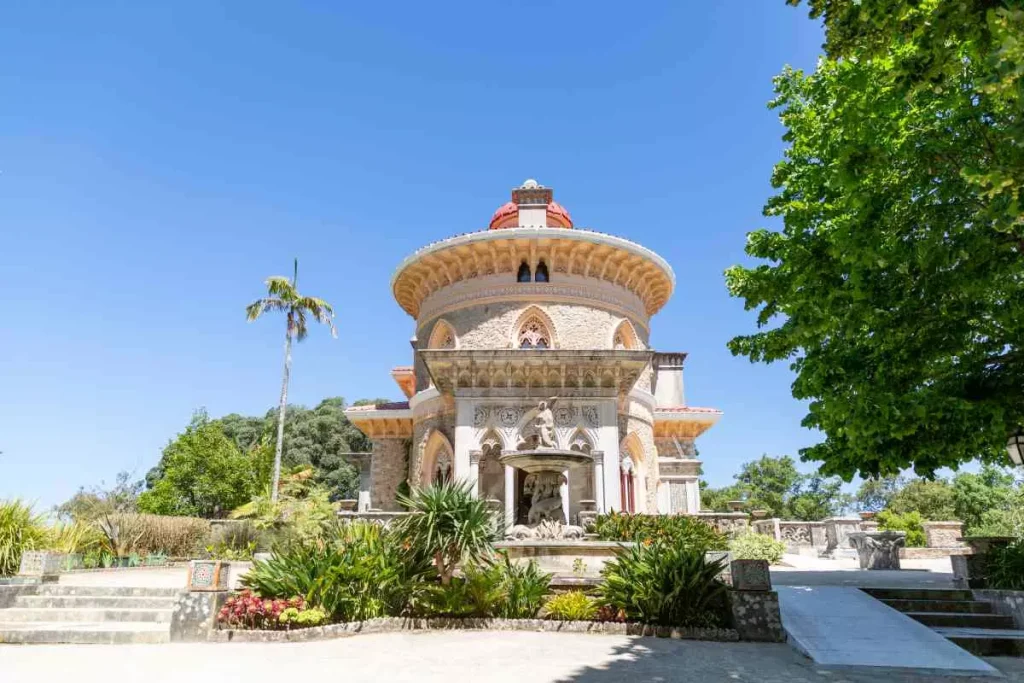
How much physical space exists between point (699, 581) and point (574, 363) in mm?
10764

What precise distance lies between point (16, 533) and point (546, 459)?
10.9 metres

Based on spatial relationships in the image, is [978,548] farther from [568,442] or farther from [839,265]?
[568,442]

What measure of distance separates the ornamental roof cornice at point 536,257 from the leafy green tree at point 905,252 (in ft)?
34.3

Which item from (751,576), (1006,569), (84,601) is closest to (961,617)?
(1006,569)

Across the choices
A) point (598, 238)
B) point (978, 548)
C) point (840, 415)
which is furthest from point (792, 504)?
point (840, 415)

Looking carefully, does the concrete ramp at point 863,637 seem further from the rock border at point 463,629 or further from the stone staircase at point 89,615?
the stone staircase at point 89,615

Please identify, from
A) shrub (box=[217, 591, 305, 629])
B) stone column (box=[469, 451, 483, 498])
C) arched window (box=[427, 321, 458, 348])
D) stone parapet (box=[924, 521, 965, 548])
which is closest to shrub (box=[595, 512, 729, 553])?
stone column (box=[469, 451, 483, 498])

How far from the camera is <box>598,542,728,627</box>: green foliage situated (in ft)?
28.5

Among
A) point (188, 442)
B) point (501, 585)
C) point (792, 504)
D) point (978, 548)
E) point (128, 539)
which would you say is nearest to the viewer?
point (501, 585)

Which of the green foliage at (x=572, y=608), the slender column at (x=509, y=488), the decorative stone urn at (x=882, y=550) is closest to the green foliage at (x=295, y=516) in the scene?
the slender column at (x=509, y=488)

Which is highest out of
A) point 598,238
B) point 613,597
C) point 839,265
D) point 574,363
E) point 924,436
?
point 598,238

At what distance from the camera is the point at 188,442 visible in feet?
126

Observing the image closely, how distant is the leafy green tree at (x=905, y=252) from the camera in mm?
5254

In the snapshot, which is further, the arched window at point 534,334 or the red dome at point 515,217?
the red dome at point 515,217
